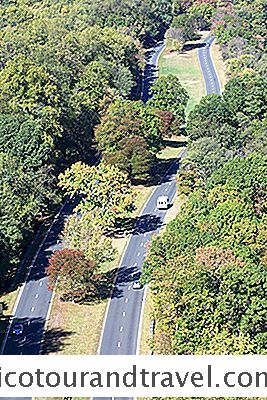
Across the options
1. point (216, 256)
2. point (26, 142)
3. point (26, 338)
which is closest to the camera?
point (216, 256)

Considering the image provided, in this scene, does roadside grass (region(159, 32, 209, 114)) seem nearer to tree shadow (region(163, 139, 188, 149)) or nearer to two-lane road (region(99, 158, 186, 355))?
tree shadow (region(163, 139, 188, 149))

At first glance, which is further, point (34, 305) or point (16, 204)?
point (16, 204)

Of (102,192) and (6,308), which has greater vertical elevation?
(6,308)

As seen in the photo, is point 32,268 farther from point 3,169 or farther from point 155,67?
point 155,67

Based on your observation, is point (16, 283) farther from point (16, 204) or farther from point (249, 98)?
point (249, 98)

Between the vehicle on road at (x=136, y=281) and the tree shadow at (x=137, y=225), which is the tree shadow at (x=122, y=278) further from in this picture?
the tree shadow at (x=137, y=225)

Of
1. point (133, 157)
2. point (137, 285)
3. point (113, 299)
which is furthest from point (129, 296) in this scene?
point (133, 157)
